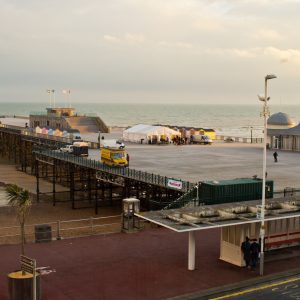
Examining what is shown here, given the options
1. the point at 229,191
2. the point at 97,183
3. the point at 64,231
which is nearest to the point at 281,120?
the point at 97,183

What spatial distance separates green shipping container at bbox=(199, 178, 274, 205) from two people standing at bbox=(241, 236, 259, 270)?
4361 millimetres

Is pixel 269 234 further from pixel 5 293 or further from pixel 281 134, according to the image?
pixel 281 134

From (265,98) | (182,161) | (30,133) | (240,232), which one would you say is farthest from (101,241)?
(30,133)

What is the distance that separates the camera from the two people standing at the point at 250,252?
20938mm

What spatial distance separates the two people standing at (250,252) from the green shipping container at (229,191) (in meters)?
4.36

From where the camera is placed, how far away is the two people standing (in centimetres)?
2094

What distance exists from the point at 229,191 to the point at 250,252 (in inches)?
191

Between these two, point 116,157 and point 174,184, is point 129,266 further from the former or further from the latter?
point 116,157

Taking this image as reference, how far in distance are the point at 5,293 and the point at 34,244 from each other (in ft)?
20.9

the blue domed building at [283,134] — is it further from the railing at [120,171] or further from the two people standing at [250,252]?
the two people standing at [250,252]

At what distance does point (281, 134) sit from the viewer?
58625 millimetres

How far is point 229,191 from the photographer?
83.3 ft

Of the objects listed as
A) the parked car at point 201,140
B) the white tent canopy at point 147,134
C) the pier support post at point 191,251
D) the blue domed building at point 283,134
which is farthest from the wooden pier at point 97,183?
the blue domed building at point 283,134

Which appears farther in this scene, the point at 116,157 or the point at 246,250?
the point at 116,157
